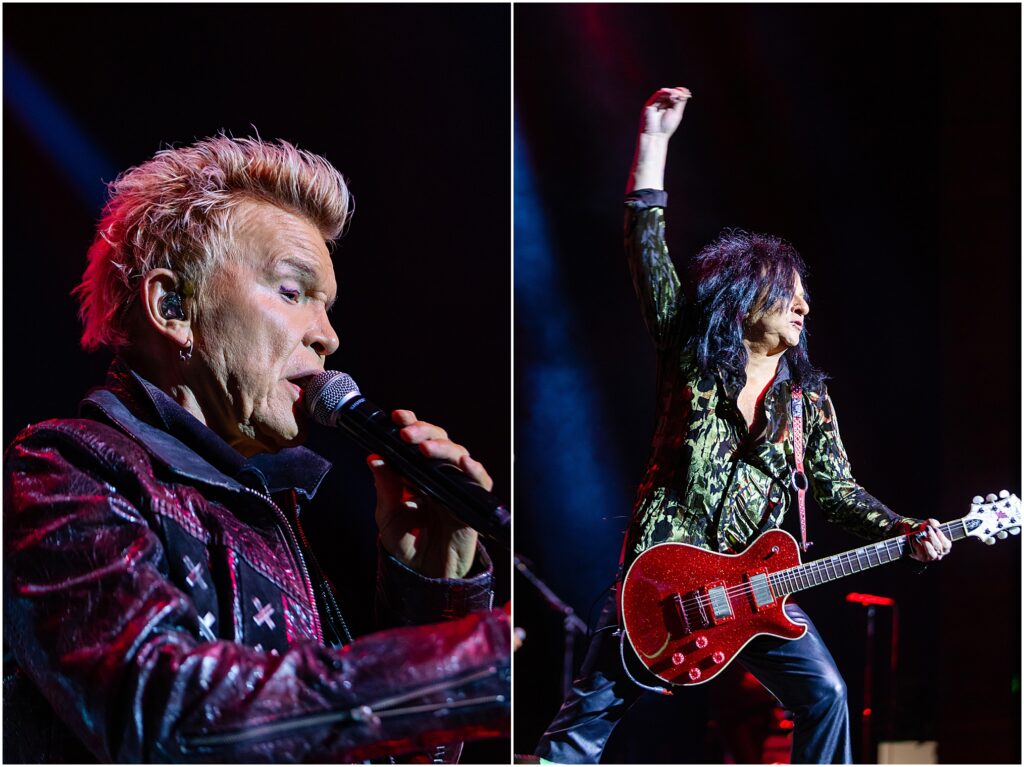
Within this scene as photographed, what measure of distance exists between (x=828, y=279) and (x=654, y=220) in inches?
20.7

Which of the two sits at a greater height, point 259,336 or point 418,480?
point 259,336

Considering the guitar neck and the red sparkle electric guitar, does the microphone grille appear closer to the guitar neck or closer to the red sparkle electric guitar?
the red sparkle electric guitar

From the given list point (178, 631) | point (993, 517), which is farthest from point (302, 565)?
point (993, 517)

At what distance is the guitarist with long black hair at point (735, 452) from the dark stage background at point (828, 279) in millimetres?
59

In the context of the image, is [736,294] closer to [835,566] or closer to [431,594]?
[835,566]

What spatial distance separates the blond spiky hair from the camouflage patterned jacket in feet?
2.93

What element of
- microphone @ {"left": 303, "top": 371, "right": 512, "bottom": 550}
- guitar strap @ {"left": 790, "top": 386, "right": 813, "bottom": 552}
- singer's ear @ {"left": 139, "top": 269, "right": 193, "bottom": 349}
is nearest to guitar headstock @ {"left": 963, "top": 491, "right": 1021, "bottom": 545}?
guitar strap @ {"left": 790, "top": 386, "right": 813, "bottom": 552}

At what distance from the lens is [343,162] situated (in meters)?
2.62

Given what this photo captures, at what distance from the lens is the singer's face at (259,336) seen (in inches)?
85.5

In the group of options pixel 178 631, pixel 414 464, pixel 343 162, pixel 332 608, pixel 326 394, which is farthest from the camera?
pixel 343 162

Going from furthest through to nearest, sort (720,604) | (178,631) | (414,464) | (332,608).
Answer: (720,604) < (332,608) < (414,464) < (178,631)

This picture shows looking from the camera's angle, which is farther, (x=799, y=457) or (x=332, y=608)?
(x=799, y=457)

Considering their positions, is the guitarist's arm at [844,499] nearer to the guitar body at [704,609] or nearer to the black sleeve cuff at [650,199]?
Result: the guitar body at [704,609]

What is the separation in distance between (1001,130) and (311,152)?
6.75 feet
